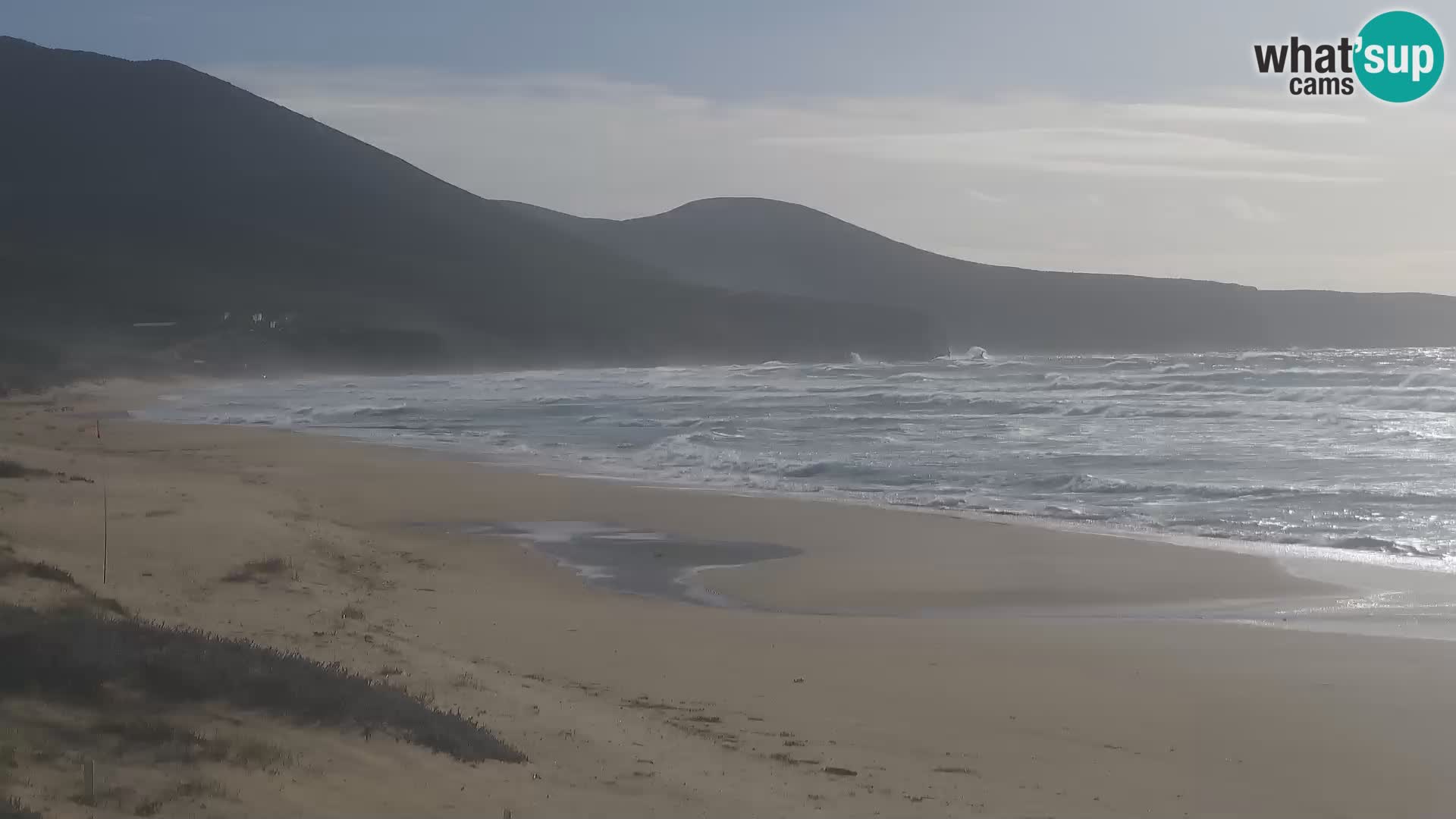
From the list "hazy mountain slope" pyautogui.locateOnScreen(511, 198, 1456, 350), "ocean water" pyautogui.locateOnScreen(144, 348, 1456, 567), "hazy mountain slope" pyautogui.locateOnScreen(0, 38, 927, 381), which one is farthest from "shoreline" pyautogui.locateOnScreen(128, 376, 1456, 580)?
"hazy mountain slope" pyautogui.locateOnScreen(511, 198, 1456, 350)

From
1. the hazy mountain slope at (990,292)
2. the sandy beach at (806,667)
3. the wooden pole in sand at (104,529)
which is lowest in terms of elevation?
the sandy beach at (806,667)

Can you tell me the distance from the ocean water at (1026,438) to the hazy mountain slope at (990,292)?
Answer: 6292 centimetres

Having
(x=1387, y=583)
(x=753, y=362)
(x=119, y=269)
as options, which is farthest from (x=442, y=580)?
(x=119, y=269)

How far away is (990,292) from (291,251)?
63.8 m

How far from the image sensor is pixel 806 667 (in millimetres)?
6574

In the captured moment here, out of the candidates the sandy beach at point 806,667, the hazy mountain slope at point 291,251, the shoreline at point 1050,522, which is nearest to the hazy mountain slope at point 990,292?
the hazy mountain slope at point 291,251

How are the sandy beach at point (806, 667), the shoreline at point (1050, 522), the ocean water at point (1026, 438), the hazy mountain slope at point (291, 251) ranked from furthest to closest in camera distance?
the hazy mountain slope at point (291, 251) → the ocean water at point (1026, 438) → the shoreline at point (1050, 522) → the sandy beach at point (806, 667)

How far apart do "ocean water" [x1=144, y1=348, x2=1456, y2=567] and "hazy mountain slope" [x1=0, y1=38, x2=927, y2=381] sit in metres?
40.4

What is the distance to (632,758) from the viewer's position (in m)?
4.53

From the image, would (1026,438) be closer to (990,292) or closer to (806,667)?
(806,667)

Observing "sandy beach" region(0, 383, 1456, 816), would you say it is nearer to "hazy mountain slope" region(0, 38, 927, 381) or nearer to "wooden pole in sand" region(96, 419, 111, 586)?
"wooden pole in sand" region(96, 419, 111, 586)

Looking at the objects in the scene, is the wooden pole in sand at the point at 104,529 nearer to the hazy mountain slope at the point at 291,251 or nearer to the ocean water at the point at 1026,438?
the ocean water at the point at 1026,438

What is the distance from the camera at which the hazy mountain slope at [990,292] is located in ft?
326

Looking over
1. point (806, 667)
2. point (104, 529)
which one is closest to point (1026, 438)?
point (806, 667)
